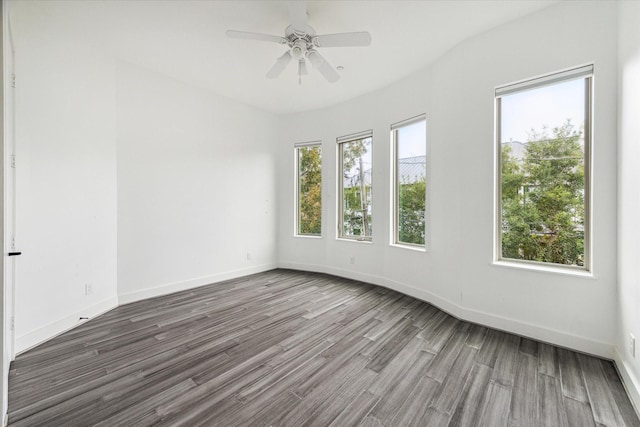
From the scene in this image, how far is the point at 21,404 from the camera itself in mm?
1709

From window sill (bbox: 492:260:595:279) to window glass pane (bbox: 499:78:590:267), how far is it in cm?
7

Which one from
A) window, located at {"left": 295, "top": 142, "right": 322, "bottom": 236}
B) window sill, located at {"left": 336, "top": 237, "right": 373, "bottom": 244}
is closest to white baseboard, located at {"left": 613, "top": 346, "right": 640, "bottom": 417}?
window sill, located at {"left": 336, "top": 237, "right": 373, "bottom": 244}

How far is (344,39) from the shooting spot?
234 centimetres

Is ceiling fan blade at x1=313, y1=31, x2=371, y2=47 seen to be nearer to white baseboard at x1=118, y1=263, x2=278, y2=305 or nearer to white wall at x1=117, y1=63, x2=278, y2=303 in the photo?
white wall at x1=117, y1=63, x2=278, y2=303

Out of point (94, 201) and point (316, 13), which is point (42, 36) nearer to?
point (94, 201)

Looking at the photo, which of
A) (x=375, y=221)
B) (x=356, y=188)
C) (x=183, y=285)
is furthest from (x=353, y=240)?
(x=183, y=285)

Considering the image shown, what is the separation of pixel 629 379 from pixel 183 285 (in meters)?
4.65

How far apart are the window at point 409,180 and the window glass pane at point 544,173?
41.2 inches

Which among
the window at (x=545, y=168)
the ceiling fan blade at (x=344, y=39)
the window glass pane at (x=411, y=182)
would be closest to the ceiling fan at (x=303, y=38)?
the ceiling fan blade at (x=344, y=39)

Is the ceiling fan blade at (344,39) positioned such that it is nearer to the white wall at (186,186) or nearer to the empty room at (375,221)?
the empty room at (375,221)

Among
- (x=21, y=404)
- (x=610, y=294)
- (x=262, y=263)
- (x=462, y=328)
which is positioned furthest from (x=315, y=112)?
(x=21, y=404)

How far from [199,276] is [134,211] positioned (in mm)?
1327

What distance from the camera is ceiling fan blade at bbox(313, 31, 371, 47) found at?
228 cm

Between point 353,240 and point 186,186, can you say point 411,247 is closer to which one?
point 353,240
